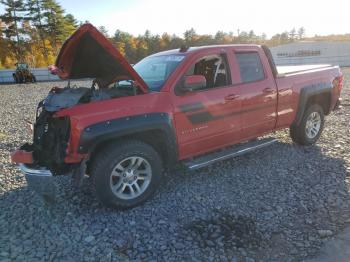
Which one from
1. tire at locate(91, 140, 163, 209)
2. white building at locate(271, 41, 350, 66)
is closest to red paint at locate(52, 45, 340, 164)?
tire at locate(91, 140, 163, 209)

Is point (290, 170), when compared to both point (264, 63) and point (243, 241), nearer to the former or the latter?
point (264, 63)

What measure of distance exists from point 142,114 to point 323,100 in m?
4.39

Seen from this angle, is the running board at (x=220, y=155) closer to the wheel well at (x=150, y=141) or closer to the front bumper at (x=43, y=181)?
the wheel well at (x=150, y=141)

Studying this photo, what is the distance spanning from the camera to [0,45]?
53.2 metres

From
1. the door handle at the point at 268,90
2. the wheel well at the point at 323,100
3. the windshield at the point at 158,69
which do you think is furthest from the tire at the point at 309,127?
the windshield at the point at 158,69

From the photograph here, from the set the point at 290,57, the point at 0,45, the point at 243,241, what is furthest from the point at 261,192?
→ the point at 0,45

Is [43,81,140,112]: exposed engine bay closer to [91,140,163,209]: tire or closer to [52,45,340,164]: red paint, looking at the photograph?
[52,45,340,164]: red paint

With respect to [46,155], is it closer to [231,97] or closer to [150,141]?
[150,141]

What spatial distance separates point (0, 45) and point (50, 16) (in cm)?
903

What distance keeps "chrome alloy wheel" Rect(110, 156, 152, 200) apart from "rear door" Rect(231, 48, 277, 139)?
5.98ft

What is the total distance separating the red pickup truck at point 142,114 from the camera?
403 cm

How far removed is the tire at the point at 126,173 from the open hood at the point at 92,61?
2.65 ft

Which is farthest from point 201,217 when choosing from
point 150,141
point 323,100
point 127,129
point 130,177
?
point 323,100

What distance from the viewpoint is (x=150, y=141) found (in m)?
4.66
